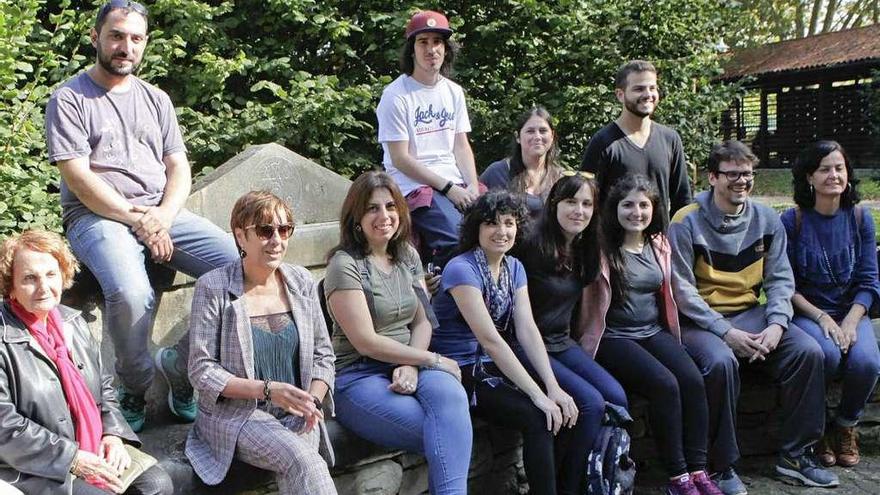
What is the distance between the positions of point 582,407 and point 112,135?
88.8 inches

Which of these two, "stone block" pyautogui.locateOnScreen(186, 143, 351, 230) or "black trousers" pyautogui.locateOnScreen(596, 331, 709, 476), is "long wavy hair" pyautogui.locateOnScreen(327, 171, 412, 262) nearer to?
"stone block" pyautogui.locateOnScreen(186, 143, 351, 230)

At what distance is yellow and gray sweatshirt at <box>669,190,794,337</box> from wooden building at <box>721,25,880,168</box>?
18438mm

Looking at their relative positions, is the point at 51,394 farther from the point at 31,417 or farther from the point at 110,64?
the point at 110,64

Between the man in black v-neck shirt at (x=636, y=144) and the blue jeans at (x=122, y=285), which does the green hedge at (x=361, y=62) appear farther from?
the man in black v-neck shirt at (x=636, y=144)

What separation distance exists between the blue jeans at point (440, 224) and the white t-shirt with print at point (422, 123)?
0.44ft

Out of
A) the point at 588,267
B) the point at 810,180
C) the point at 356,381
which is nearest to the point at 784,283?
the point at 810,180

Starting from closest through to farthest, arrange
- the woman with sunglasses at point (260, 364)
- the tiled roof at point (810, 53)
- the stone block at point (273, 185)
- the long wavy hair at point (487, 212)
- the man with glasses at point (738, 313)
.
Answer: the woman with sunglasses at point (260, 364), the long wavy hair at point (487, 212), the man with glasses at point (738, 313), the stone block at point (273, 185), the tiled roof at point (810, 53)

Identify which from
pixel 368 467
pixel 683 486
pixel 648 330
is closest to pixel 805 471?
pixel 683 486

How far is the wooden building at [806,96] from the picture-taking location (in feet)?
77.5

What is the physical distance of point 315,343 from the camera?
11.9 ft

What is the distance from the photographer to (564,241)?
14.7 feet

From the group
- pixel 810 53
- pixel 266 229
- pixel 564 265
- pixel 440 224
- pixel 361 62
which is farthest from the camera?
pixel 810 53

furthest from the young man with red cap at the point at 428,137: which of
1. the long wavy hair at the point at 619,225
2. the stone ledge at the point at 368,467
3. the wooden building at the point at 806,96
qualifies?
the wooden building at the point at 806,96

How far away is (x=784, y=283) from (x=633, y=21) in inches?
186
